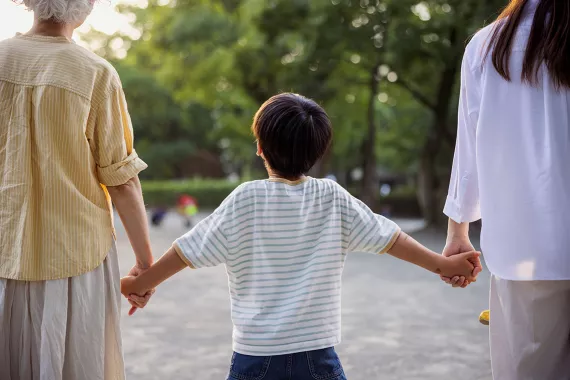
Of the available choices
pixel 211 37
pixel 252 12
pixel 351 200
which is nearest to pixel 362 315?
pixel 351 200

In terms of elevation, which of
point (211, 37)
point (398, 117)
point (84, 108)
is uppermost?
point (84, 108)

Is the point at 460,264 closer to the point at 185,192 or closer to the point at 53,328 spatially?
the point at 53,328

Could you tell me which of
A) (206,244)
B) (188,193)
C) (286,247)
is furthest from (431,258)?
(188,193)

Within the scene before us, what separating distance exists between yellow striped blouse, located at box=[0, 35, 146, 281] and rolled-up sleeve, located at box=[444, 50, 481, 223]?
1.02 metres

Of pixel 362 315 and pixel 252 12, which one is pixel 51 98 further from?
pixel 252 12

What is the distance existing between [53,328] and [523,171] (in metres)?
1.34

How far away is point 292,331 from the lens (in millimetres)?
2141

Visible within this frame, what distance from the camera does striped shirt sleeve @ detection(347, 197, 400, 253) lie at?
226 centimetres

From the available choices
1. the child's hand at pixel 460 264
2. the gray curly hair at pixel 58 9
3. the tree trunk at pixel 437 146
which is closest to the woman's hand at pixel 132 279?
the gray curly hair at pixel 58 9

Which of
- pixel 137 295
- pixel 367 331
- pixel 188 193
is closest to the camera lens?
pixel 137 295

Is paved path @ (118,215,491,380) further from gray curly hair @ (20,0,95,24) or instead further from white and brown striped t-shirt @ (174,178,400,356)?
gray curly hair @ (20,0,95,24)

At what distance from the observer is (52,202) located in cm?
217

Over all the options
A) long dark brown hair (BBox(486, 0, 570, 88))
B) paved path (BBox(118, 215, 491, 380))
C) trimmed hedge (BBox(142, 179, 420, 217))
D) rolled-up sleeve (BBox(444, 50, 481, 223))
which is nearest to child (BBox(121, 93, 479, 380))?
rolled-up sleeve (BBox(444, 50, 481, 223))

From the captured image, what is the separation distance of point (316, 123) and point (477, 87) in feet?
1.52
